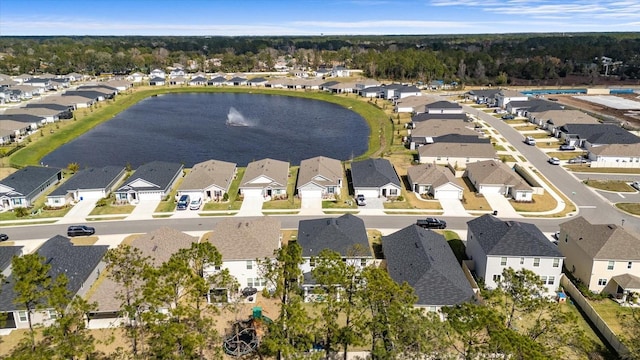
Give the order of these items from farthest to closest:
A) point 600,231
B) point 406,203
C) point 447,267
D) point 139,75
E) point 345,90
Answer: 1. point 139,75
2. point 345,90
3. point 406,203
4. point 600,231
5. point 447,267

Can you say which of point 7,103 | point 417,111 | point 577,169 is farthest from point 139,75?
point 577,169

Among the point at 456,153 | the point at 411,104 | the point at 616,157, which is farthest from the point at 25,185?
the point at 411,104

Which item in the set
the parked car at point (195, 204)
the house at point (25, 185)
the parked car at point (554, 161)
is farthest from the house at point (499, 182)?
the house at point (25, 185)

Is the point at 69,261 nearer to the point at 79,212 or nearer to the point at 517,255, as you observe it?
the point at 79,212

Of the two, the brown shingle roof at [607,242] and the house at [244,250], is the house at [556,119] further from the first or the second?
the house at [244,250]

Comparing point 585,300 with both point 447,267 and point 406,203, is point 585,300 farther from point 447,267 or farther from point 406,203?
point 406,203

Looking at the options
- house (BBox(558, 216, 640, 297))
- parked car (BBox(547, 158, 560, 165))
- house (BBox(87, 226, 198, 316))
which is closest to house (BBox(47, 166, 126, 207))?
house (BBox(87, 226, 198, 316))
